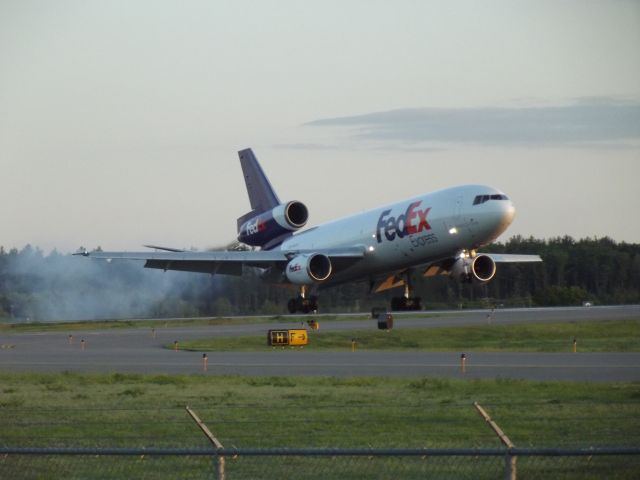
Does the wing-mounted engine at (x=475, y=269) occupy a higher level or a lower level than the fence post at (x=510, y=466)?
higher

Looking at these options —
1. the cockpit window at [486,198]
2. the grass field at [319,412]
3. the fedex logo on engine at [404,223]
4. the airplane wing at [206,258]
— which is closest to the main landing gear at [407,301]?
the fedex logo on engine at [404,223]

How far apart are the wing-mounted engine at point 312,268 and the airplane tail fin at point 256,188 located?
473 inches

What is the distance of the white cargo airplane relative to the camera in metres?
47.6

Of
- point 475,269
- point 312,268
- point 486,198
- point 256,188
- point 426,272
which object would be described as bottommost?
point 475,269

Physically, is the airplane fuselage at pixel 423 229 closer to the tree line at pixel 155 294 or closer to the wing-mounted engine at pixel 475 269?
the wing-mounted engine at pixel 475 269

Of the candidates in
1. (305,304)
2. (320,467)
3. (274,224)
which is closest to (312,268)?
(305,304)

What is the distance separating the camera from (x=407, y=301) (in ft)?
176

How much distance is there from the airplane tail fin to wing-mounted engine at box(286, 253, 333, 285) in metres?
12.0

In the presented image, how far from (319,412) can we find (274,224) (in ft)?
117

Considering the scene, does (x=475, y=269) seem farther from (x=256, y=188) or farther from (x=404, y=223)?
(x=256, y=188)

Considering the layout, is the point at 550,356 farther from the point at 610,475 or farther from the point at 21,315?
the point at 21,315

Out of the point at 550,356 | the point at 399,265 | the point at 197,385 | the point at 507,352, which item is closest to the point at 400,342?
the point at 399,265

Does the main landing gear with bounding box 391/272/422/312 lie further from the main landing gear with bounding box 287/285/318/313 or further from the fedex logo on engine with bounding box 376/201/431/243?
the main landing gear with bounding box 287/285/318/313

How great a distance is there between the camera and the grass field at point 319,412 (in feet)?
70.0
